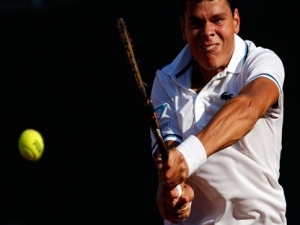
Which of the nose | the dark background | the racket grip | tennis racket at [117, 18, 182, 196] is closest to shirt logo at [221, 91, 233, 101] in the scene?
the nose

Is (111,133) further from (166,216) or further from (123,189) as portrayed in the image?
(166,216)

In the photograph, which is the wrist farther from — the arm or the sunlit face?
the sunlit face

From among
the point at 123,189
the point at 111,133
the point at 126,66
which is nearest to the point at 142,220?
the point at 123,189

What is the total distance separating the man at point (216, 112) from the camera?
13.6ft

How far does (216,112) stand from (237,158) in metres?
0.27

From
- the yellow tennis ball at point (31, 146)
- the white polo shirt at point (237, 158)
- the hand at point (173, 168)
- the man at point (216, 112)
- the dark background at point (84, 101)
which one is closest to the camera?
the hand at point (173, 168)

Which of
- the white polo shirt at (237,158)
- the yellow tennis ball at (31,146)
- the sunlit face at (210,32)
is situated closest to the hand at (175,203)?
the white polo shirt at (237,158)

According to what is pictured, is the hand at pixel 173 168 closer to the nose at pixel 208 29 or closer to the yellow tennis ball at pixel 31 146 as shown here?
the nose at pixel 208 29

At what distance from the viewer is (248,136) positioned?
14.0 ft

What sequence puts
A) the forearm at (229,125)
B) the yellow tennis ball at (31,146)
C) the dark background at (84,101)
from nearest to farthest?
the forearm at (229,125) → the dark background at (84,101) → the yellow tennis ball at (31,146)

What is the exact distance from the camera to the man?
4.15 metres

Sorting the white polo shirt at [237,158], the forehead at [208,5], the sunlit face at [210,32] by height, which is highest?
the forehead at [208,5]

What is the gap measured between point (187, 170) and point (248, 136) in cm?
66

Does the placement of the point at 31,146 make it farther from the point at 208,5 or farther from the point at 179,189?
the point at 179,189
